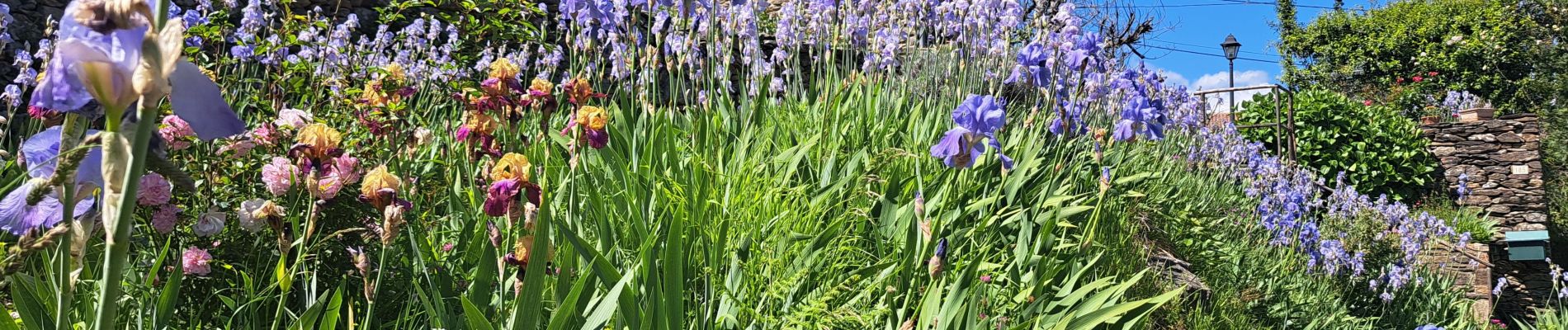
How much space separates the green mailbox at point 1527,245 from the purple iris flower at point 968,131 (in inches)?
453

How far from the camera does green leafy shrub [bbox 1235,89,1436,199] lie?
36.7ft

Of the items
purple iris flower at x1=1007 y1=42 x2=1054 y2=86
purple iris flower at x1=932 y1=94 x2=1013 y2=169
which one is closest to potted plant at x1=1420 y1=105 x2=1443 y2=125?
purple iris flower at x1=1007 y1=42 x2=1054 y2=86

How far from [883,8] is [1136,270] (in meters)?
1.78

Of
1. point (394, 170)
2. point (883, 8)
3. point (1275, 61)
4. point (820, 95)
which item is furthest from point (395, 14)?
point (1275, 61)

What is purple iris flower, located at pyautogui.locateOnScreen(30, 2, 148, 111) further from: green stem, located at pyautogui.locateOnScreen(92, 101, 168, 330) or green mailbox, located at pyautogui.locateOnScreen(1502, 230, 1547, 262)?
green mailbox, located at pyautogui.locateOnScreen(1502, 230, 1547, 262)

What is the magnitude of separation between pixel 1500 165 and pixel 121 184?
14424 millimetres

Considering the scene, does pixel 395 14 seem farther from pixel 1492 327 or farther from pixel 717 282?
pixel 1492 327

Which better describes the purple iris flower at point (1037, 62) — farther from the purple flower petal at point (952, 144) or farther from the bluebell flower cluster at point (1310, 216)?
the bluebell flower cluster at point (1310, 216)

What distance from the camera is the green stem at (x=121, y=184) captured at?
42cm

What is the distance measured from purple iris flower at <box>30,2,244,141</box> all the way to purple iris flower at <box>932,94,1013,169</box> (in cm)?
154

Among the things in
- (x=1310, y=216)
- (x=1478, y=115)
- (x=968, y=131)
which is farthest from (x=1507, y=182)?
(x=968, y=131)

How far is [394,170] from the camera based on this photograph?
77.2 inches

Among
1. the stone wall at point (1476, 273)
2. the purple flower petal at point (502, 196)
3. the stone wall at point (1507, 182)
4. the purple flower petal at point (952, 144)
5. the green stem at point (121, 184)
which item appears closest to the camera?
the green stem at point (121, 184)

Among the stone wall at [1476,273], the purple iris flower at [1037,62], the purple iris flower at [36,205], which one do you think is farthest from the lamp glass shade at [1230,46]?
the purple iris flower at [36,205]
